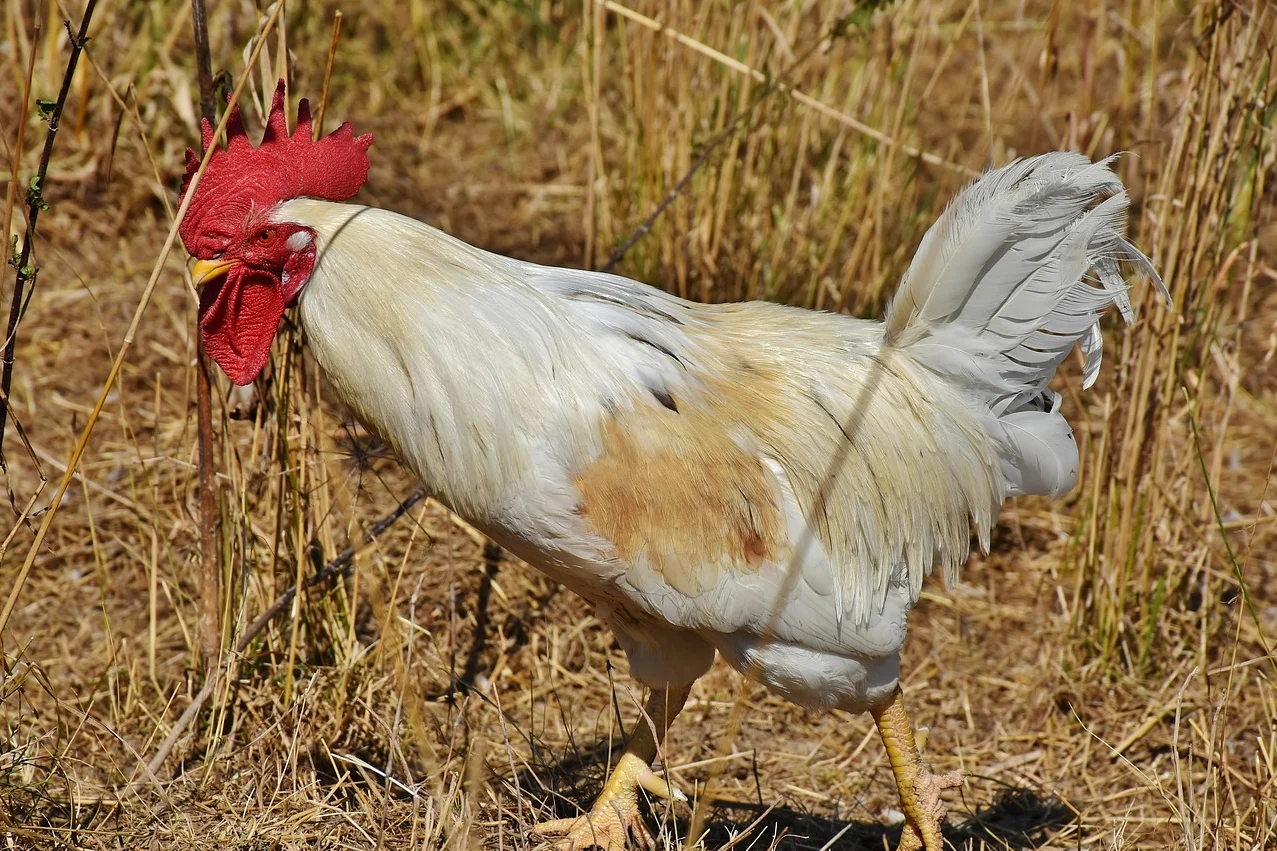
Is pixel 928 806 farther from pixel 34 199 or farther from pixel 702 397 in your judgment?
pixel 34 199

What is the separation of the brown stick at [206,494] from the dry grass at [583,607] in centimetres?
6

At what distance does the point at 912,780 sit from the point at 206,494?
208 cm

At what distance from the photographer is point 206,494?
3.29 metres

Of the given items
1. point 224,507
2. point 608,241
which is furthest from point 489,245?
point 224,507

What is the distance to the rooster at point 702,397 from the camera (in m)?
2.72

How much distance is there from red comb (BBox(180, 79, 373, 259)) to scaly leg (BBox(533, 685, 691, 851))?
1.59 m

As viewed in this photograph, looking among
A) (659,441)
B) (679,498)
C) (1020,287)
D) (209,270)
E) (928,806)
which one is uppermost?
(1020,287)

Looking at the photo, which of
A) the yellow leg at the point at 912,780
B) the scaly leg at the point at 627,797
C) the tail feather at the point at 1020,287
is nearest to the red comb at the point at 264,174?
the tail feather at the point at 1020,287

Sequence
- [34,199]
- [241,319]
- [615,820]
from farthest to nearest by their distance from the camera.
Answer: [615,820] < [241,319] < [34,199]

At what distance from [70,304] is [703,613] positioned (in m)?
3.77

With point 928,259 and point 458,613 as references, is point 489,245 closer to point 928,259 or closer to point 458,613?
point 458,613

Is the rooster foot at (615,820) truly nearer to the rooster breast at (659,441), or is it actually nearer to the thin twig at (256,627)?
the rooster breast at (659,441)

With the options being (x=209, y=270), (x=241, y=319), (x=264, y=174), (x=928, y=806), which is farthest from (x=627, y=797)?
(x=264, y=174)

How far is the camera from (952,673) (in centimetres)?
445
